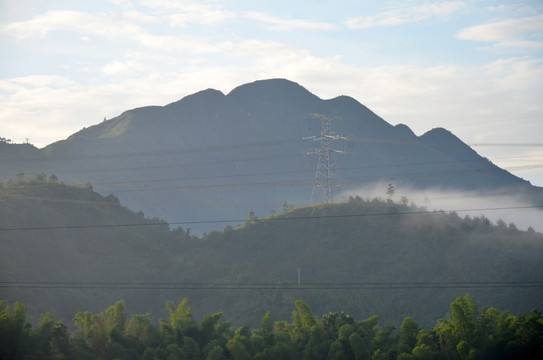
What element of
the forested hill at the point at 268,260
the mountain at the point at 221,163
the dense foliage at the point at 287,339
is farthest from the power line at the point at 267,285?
the mountain at the point at 221,163

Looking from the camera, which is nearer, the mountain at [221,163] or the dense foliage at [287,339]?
the dense foliage at [287,339]

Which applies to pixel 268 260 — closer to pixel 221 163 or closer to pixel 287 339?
pixel 287 339

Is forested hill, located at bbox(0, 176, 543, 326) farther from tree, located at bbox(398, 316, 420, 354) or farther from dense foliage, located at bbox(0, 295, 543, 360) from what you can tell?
tree, located at bbox(398, 316, 420, 354)

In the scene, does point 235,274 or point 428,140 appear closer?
point 235,274

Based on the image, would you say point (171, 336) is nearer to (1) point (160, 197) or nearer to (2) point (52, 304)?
(2) point (52, 304)

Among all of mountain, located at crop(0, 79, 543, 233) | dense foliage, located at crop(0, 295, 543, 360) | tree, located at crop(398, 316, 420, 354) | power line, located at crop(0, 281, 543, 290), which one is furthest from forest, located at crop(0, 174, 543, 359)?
mountain, located at crop(0, 79, 543, 233)

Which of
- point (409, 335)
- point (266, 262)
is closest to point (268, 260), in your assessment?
point (266, 262)

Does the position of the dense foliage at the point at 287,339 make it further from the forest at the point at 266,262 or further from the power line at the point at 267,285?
the power line at the point at 267,285

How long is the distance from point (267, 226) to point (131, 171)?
54727 millimetres

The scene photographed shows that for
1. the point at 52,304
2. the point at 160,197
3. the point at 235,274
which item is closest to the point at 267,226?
the point at 235,274

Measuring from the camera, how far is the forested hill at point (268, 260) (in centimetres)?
7575

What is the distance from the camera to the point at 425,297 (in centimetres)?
7706

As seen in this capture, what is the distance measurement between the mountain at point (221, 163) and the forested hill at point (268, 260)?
37.8 meters

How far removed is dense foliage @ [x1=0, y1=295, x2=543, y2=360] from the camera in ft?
131
